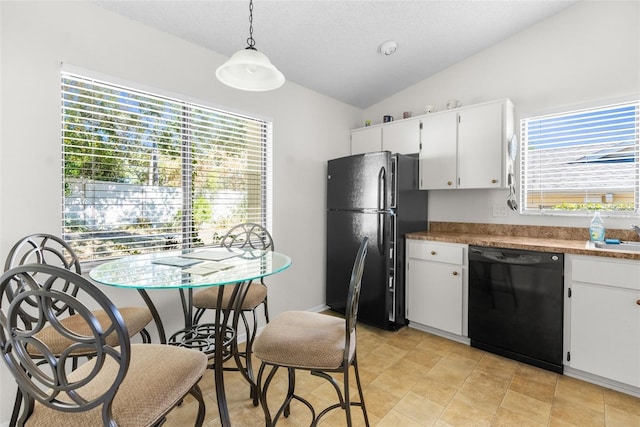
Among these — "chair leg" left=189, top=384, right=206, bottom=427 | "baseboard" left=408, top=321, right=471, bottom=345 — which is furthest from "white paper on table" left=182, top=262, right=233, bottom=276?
"baseboard" left=408, top=321, right=471, bottom=345

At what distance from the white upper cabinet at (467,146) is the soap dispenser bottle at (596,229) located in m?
0.67

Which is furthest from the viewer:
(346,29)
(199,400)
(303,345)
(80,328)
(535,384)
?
(346,29)

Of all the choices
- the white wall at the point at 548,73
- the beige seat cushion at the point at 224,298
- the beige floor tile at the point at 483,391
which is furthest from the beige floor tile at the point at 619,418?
the beige seat cushion at the point at 224,298

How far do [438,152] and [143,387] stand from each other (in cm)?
289

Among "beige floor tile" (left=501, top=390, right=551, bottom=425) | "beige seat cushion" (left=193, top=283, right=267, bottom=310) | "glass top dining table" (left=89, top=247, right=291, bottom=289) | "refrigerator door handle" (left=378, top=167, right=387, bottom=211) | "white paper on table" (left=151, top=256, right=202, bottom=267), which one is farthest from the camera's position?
"refrigerator door handle" (left=378, top=167, right=387, bottom=211)

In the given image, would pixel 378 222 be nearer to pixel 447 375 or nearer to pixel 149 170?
pixel 447 375

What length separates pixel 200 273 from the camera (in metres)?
1.49

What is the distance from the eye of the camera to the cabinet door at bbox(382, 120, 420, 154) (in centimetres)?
319

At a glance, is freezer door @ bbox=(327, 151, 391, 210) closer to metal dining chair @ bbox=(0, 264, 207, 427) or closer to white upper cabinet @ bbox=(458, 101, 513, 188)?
white upper cabinet @ bbox=(458, 101, 513, 188)

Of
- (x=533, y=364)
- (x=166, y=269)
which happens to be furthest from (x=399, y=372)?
(x=166, y=269)

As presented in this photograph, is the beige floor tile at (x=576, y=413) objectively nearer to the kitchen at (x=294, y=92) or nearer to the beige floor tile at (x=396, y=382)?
the beige floor tile at (x=396, y=382)

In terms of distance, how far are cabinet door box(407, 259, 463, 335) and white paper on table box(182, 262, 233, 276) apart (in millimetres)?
1905

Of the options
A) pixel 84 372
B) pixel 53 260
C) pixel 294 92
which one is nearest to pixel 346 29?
pixel 294 92

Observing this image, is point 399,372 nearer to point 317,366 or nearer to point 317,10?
point 317,366
